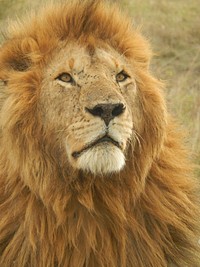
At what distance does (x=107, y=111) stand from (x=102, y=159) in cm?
23

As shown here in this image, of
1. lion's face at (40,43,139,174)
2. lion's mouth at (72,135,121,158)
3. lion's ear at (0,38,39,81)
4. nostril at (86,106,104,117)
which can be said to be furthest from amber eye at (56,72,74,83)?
lion's mouth at (72,135,121,158)

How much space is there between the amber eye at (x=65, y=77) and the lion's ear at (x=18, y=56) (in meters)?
0.17

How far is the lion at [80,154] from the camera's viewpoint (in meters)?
3.66

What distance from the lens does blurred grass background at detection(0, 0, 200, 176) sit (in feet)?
23.1

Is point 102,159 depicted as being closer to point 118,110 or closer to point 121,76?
point 118,110

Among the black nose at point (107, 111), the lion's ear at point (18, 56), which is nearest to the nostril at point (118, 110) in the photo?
the black nose at point (107, 111)

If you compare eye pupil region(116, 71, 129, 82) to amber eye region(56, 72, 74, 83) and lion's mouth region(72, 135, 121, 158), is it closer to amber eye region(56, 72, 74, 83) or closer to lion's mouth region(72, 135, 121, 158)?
amber eye region(56, 72, 74, 83)

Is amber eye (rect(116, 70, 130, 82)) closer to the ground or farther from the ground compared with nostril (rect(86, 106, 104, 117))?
farther from the ground

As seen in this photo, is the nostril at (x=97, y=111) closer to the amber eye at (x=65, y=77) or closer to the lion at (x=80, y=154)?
the lion at (x=80, y=154)

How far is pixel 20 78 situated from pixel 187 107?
3528 mm

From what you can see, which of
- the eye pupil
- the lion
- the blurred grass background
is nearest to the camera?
the lion

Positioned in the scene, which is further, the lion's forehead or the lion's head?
the lion's forehead

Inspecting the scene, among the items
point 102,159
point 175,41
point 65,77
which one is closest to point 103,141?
point 102,159

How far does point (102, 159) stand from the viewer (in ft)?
11.4
